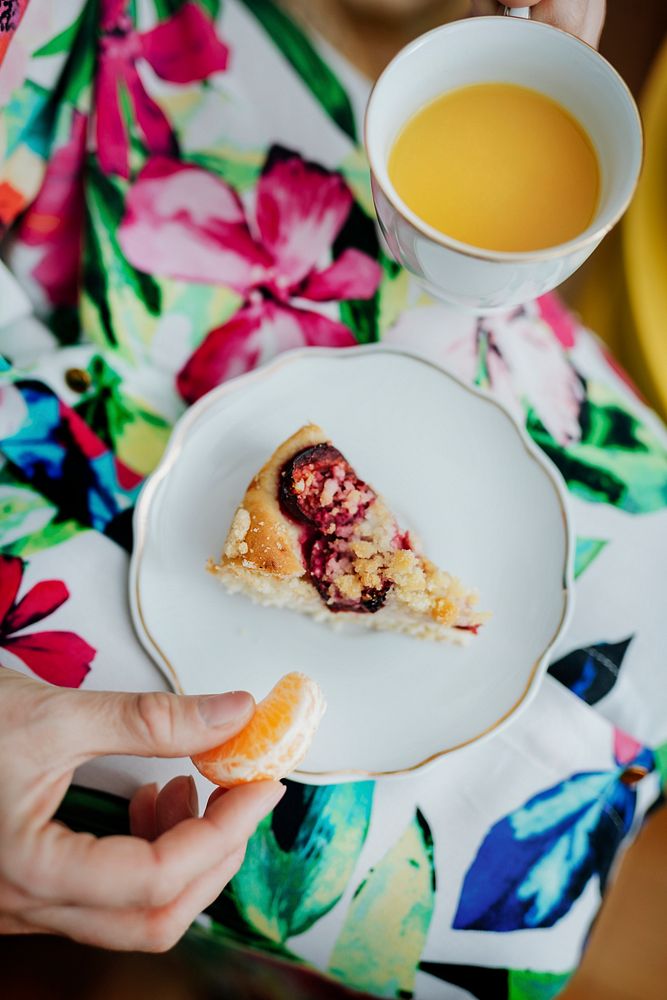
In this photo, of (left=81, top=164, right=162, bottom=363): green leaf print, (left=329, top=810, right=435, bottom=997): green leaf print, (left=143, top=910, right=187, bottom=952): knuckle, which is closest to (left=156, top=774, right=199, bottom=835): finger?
(left=143, top=910, right=187, bottom=952): knuckle

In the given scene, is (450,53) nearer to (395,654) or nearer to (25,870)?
(395,654)

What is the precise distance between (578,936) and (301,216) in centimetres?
88

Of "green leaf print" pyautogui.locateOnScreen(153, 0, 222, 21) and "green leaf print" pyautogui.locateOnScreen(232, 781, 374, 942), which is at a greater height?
"green leaf print" pyautogui.locateOnScreen(153, 0, 222, 21)

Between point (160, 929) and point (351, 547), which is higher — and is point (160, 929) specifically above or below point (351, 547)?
below

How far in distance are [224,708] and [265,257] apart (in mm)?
564

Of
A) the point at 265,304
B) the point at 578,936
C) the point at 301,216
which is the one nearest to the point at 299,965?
the point at 578,936

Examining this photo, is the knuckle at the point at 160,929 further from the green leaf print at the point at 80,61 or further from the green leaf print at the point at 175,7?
the green leaf print at the point at 175,7

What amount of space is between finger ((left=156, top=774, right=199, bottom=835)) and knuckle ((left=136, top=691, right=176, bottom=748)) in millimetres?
106

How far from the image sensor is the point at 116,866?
0.65 meters

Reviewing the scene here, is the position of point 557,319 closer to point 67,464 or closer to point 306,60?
point 306,60

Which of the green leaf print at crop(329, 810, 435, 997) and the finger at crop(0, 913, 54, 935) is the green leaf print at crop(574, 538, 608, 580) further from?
the finger at crop(0, 913, 54, 935)

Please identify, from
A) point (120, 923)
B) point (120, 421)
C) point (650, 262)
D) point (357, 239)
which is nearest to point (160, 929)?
point (120, 923)

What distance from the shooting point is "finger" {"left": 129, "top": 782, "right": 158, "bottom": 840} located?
800 mm

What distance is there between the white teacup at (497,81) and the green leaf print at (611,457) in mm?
287
